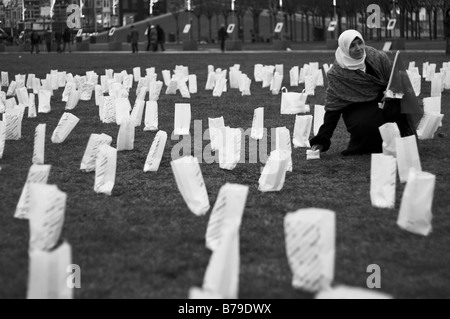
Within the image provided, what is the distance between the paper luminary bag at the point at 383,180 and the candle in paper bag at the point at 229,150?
1.94 meters

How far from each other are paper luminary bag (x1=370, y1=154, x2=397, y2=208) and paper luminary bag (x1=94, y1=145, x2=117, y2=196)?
6.36ft

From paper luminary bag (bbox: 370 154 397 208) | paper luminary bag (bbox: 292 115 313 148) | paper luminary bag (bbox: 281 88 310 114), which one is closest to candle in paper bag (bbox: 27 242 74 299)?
paper luminary bag (bbox: 370 154 397 208)

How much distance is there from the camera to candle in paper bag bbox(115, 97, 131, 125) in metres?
10.4

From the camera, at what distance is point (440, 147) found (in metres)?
8.66

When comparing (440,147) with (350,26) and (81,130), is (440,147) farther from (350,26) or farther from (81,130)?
(350,26)

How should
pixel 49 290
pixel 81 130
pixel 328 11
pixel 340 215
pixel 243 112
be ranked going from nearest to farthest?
pixel 49 290 < pixel 340 215 < pixel 81 130 < pixel 243 112 < pixel 328 11

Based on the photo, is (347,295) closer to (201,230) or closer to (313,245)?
(313,245)

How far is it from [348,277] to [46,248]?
1.54 m

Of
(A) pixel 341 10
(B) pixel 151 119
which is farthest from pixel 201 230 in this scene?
(A) pixel 341 10

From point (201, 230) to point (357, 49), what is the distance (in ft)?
11.3

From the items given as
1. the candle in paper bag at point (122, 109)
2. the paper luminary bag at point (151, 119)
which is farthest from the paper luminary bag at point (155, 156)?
the candle in paper bag at point (122, 109)

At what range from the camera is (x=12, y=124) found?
9391 mm

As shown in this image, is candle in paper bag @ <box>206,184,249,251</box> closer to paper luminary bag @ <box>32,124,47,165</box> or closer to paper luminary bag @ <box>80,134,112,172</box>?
paper luminary bag @ <box>80,134,112,172</box>
